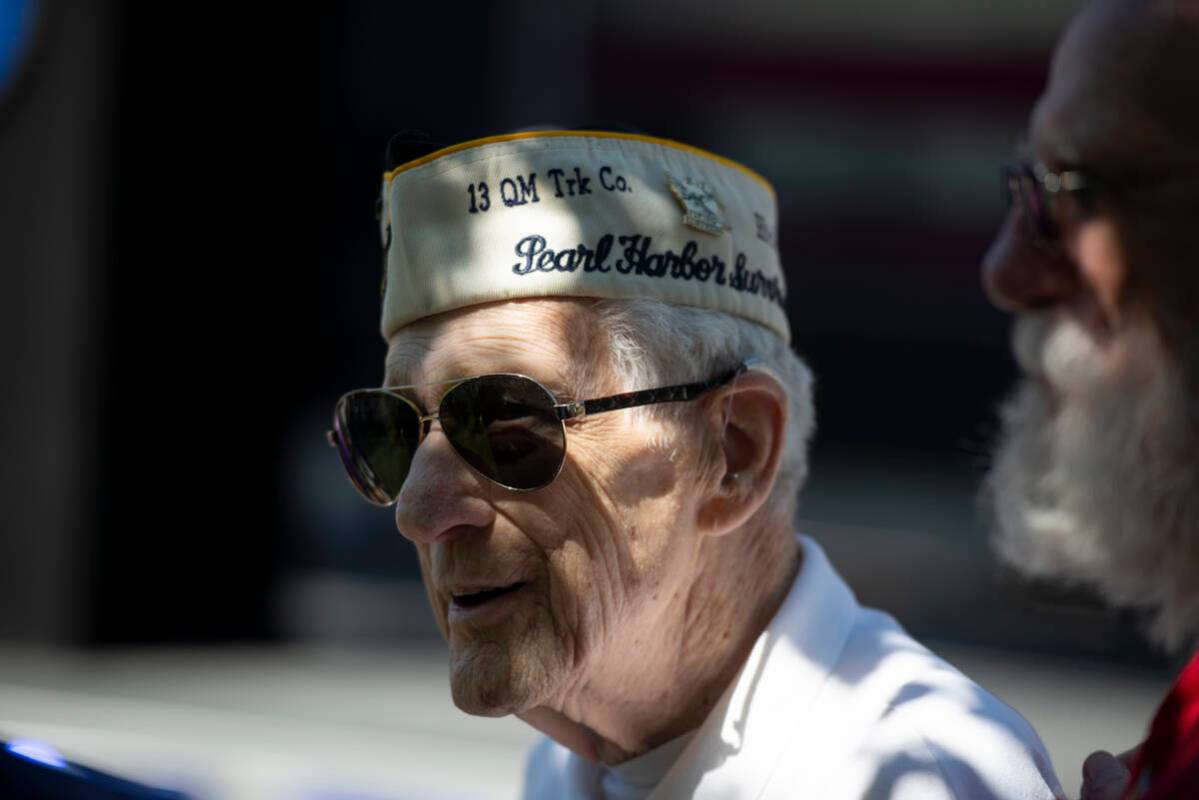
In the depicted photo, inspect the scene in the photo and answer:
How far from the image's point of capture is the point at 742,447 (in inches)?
93.6

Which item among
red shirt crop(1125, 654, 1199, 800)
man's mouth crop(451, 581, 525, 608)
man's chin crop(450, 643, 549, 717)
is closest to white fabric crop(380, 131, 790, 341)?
man's mouth crop(451, 581, 525, 608)

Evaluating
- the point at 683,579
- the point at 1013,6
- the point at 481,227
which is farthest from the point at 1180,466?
the point at 1013,6

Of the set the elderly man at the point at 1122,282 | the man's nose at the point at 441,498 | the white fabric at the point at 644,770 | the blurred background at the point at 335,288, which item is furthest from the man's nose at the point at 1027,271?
the blurred background at the point at 335,288

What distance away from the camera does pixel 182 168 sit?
10.0m

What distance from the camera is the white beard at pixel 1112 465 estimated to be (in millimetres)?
3086

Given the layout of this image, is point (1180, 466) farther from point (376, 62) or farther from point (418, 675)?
point (376, 62)

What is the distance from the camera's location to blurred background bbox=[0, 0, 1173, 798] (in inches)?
378

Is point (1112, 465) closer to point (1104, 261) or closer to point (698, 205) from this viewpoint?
point (1104, 261)

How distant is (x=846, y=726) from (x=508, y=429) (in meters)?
0.76

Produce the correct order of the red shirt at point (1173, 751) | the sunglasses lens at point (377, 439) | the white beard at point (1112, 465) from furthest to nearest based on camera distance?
the white beard at point (1112, 465)
the sunglasses lens at point (377, 439)
the red shirt at point (1173, 751)

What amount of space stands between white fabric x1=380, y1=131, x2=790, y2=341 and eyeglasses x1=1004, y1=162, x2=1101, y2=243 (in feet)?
3.70

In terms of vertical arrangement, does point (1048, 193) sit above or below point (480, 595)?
above

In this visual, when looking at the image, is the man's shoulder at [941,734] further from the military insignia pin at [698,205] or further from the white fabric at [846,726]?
the military insignia pin at [698,205]

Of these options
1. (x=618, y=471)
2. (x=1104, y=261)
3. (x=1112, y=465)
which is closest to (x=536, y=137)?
(x=618, y=471)
